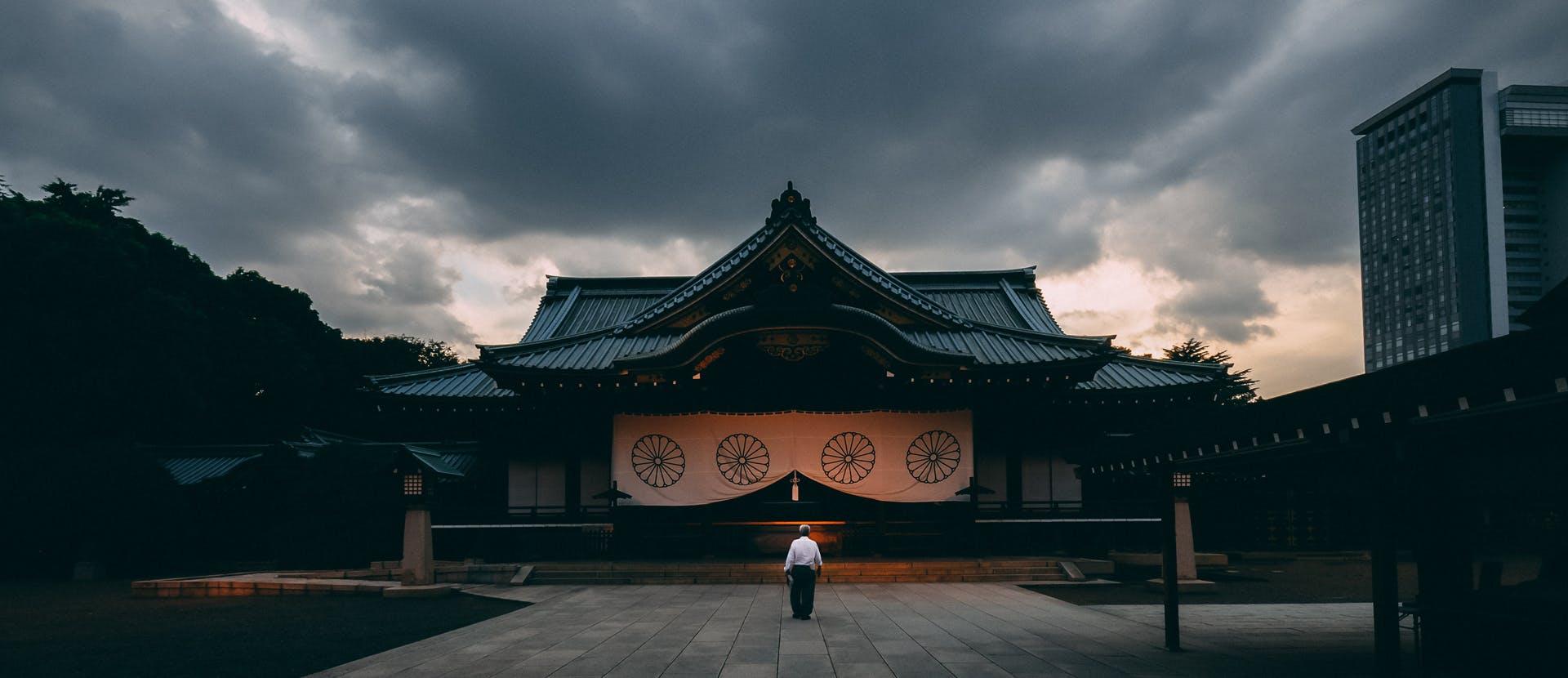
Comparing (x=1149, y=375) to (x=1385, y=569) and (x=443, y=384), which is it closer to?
(x=1385, y=569)

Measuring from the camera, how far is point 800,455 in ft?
60.4

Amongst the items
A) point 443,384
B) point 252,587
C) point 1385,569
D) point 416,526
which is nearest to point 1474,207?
point 1385,569

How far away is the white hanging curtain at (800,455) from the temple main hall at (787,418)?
1.5 inches

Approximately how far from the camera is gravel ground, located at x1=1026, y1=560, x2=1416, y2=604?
14.2 m

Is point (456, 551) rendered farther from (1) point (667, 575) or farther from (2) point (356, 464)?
(1) point (667, 575)

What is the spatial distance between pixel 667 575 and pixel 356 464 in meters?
10.3

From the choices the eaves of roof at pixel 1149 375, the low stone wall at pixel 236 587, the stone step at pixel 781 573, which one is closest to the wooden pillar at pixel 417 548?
the low stone wall at pixel 236 587

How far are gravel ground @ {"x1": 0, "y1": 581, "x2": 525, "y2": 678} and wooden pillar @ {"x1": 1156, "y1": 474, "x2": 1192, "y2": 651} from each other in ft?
30.7

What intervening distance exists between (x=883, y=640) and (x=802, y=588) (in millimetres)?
1882

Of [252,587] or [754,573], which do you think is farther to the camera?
[754,573]

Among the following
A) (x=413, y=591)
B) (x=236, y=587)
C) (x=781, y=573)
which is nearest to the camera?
(x=413, y=591)

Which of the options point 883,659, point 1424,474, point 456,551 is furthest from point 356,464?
point 1424,474

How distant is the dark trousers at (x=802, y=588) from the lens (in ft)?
38.0

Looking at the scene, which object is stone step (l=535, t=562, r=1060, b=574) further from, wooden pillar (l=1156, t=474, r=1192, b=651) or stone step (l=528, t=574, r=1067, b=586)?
wooden pillar (l=1156, t=474, r=1192, b=651)
